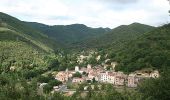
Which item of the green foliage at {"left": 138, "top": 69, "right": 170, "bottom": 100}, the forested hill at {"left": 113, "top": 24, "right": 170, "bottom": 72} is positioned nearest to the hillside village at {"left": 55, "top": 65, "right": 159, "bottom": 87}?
the forested hill at {"left": 113, "top": 24, "right": 170, "bottom": 72}

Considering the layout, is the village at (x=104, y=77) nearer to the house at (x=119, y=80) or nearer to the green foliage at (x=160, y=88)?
the house at (x=119, y=80)

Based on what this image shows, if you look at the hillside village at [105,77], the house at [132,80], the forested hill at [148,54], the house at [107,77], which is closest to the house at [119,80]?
the hillside village at [105,77]

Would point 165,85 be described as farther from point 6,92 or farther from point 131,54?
point 131,54

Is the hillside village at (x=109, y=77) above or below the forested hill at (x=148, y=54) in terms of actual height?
below

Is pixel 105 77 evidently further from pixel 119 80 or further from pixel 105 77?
pixel 119 80

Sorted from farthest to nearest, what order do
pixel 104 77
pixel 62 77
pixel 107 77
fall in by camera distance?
pixel 62 77 → pixel 104 77 → pixel 107 77

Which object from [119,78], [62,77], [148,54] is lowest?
[62,77]

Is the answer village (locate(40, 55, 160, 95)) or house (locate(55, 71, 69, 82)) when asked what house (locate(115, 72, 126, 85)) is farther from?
house (locate(55, 71, 69, 82))

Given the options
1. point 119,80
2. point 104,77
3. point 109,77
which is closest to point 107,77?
point 109,77
